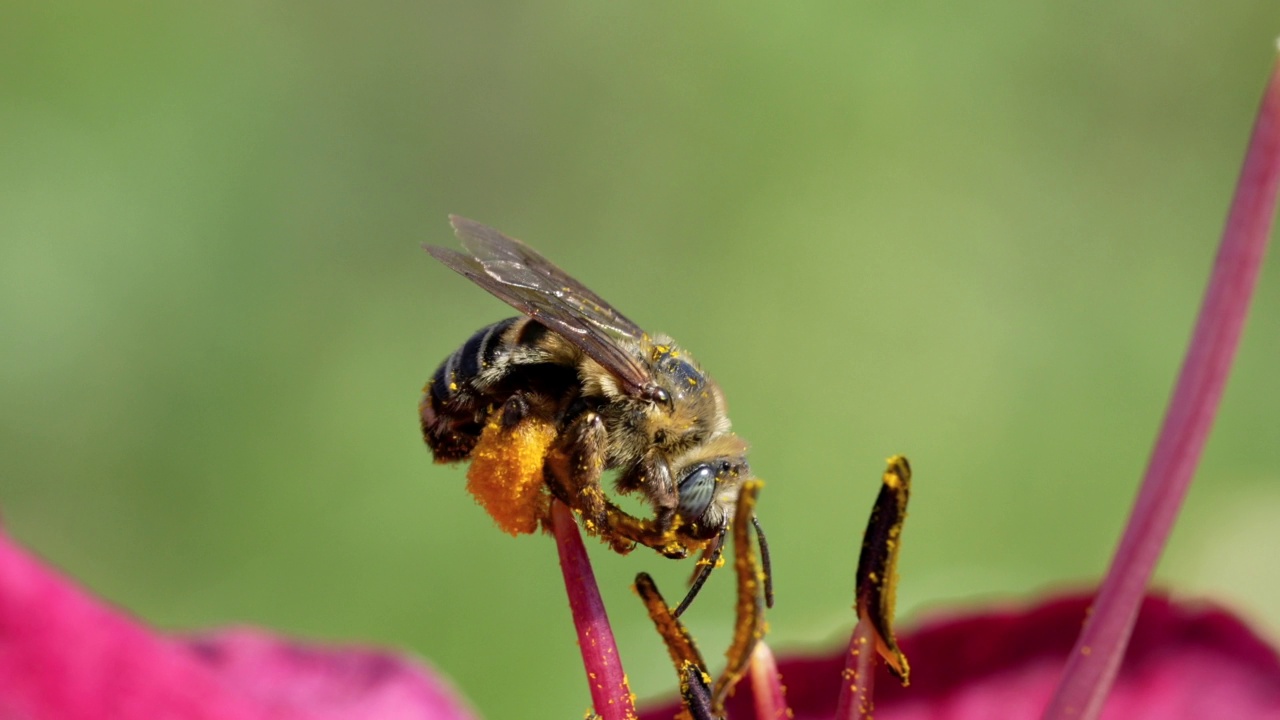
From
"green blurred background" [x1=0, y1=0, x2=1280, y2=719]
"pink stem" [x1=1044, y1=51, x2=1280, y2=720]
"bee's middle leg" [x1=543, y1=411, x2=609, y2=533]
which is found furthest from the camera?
"green blurred background" [x1=0, y1=0, x2=1280, y2=719]

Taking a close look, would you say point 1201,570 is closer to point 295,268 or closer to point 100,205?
point 295,268

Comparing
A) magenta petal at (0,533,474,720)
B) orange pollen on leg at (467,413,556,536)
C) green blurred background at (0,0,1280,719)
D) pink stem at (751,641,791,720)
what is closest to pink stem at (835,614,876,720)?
pink stem at (751,641,791,720)

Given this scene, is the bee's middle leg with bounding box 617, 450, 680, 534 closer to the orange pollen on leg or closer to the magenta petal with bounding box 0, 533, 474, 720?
the orange pollen on leg

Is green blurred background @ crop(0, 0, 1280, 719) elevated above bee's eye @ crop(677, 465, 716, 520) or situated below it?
above

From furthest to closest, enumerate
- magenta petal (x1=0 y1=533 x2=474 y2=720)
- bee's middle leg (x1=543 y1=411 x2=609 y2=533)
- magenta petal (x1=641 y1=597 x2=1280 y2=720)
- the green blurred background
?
1. the green blurred background
2. magenta petal (x1=641 y1=597 x2=1280 y2=720)
3. bee's middle leg (x1=543 y1=411 x2=609 y2=533)
4. magenta petal (x1=0 y1=533 x2=474 y2=720)

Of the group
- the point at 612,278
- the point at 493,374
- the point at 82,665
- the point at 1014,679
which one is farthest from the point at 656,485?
the point at 612,278

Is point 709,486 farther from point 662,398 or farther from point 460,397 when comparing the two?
point 460,397
